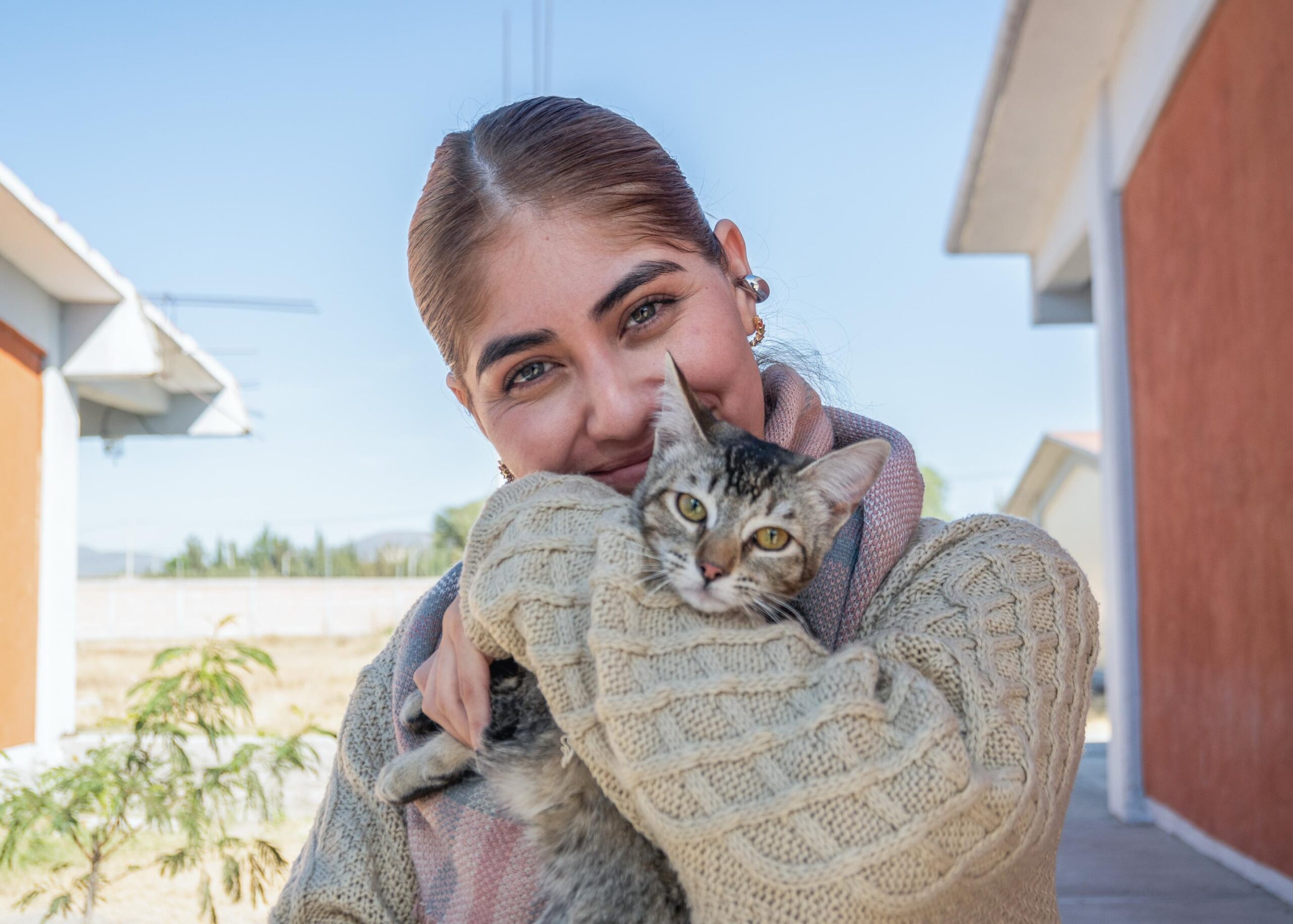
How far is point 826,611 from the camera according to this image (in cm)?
175

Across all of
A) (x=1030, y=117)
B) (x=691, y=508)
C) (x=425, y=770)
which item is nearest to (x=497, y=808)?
(x=425, y=770)

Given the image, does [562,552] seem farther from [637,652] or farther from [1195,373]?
[1195,373]

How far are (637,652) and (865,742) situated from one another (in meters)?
0.29

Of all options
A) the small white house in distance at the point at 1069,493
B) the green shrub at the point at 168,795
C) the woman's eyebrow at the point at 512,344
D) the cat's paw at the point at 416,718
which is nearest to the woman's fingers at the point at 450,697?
the cat's paw at the point at 416,718

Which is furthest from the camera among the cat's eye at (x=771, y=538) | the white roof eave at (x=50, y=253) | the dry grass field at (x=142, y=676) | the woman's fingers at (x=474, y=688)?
the white roof eave at (x=50, y=253)

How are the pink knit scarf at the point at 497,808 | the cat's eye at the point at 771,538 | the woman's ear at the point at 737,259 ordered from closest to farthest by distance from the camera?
the pink knit scarf at the point at 497,808, the cat's eye at the point at 771,538, the woman's ear at the point at 737,259

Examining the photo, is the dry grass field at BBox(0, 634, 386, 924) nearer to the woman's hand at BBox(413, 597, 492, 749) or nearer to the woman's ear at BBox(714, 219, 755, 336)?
the woman's hand at BBox(413, 597, 492, 749)

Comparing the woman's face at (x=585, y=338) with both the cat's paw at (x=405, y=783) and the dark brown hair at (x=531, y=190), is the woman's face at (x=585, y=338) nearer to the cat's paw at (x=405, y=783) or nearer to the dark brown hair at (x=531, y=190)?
the dark brown hair at (x=531, y=190)

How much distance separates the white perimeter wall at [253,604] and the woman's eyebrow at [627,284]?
326 inches

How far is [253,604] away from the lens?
10.9 meters

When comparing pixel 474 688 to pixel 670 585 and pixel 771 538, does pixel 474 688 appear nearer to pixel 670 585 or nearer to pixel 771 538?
pixel 670 585

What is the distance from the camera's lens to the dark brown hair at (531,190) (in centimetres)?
185

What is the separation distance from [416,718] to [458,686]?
23 cm

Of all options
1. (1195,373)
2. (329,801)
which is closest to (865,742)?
(329,801)
